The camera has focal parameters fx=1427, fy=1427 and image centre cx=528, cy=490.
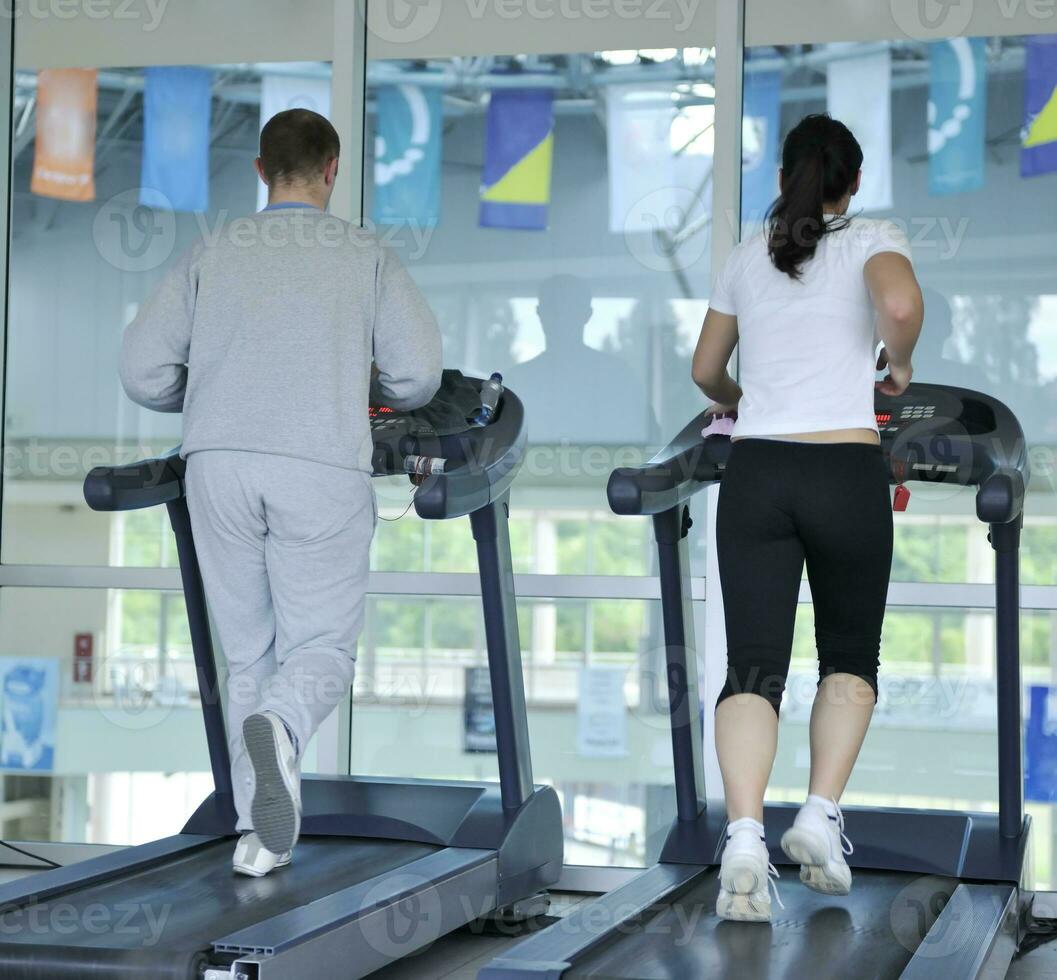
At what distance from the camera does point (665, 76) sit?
4328mm

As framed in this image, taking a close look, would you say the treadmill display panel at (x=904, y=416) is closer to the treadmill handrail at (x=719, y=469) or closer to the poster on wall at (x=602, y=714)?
the treadmill handrail at (x=719, y=469)

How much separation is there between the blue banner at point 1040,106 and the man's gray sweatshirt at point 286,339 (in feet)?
6.67

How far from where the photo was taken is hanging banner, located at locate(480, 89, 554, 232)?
4.39 m

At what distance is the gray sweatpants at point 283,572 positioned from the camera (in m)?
2.82

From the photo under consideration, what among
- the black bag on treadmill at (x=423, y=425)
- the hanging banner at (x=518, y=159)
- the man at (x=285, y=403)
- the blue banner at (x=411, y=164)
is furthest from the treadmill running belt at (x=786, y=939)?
the blue banner at (x=411, y=164)

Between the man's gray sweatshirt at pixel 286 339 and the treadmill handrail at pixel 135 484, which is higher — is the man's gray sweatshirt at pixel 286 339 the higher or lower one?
the higher one

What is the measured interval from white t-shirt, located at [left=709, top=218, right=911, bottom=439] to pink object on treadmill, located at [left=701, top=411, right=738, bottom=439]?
0.37m

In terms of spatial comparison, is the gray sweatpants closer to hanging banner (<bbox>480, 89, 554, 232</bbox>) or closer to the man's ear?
the man's ear

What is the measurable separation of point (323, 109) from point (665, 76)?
1062 mm

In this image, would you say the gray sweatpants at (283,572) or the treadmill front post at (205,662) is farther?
the treadmill front post at (205,662)

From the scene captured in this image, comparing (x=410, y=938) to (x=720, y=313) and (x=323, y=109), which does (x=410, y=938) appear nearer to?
(x=720, y=313)

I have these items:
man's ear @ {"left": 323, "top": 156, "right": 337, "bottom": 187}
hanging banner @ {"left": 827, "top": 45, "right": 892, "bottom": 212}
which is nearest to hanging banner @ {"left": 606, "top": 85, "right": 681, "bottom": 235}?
hanging banner @ {"left": 827, "top": 45, "right": 892, "bottom": 212}

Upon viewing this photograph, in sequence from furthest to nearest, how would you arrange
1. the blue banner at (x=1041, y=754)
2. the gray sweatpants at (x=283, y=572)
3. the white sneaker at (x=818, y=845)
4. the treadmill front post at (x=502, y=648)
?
the blue banner at (x=1041, y=754) → the treadmill front post at (x=502, y=648) → the gray sweatpants at (x=283, y=572) → the white sneaker at (x=818, y=845)

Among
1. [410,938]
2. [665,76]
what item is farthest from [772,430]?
[665,76]
